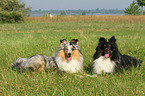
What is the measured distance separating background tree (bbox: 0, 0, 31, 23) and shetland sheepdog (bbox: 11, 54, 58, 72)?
28.3 meters

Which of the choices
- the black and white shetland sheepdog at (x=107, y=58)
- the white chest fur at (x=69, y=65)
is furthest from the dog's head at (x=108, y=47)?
the white chest fur at (x=69, y=65)

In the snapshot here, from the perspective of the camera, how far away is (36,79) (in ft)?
15.0

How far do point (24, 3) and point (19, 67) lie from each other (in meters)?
32.5

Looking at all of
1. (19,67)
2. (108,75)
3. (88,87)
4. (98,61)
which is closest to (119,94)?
(88,87)

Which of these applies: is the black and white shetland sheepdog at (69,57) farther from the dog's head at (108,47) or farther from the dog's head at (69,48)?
the dog's head at (108,47)

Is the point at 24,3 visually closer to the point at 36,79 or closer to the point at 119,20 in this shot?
the point at 119,20

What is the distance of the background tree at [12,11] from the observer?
1253 inches

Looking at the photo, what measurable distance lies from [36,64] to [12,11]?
99.8 feet

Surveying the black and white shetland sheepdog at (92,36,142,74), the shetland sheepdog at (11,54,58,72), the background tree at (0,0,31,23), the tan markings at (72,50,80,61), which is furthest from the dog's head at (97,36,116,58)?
the background tree at (0,0,31,23)

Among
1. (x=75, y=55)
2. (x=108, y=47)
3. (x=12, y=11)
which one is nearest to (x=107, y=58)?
(x=108, y=47)

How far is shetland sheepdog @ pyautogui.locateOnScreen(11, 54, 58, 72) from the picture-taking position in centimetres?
530

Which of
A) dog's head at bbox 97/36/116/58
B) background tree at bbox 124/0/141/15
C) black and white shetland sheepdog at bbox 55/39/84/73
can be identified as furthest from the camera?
background tree at bbox 124/0/141/15

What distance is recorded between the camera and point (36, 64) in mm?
5336

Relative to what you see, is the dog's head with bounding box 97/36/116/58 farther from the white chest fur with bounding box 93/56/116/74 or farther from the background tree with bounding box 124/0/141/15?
the background tree with bounding box 124/0/141/15
